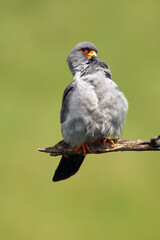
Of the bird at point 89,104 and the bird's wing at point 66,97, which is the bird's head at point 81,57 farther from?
the bird's wing at point 66,97

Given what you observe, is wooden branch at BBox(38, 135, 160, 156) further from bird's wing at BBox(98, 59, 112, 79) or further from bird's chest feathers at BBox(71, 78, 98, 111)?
bird's wing at BBox(98, 59, 112, 79)

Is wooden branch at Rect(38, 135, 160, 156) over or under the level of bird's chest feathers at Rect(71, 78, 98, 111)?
under

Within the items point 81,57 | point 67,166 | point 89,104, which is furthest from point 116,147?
point 81,57

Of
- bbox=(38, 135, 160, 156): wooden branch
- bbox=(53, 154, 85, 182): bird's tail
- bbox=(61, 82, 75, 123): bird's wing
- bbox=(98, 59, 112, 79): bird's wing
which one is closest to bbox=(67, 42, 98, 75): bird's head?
bbox=(98, 59, 112, 79): bird's wing

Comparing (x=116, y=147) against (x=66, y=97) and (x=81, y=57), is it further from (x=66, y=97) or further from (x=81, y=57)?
(x=81, y=57)

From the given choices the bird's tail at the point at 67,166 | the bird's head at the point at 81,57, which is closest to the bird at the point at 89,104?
the bird's head at the point at 81,57

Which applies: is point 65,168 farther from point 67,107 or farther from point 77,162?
point 67,107
